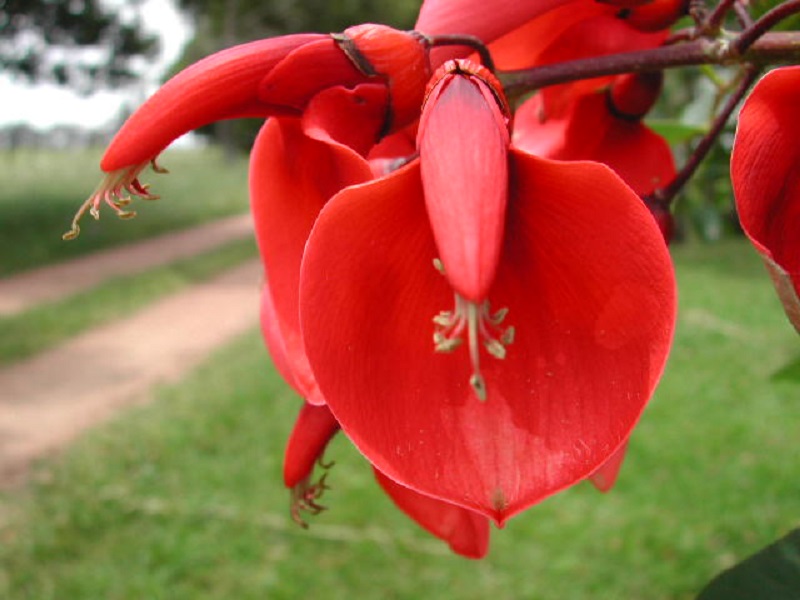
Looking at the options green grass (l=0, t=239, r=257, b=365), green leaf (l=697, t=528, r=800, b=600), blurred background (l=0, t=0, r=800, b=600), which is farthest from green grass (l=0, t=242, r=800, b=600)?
green leaf (l=697, t=528, r=800, b=600)

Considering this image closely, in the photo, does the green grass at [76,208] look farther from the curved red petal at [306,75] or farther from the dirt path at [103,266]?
the curved red petal at [306,75]

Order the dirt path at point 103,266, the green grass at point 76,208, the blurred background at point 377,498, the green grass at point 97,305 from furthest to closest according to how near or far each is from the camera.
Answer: the green grass at point 76,208 < the dirt path at point 103,266 < the green grass at point 97,305 < the blurred background at point 377,498

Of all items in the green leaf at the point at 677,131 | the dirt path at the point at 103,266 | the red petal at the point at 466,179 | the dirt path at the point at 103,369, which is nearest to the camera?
the red petal at the point at 466,179

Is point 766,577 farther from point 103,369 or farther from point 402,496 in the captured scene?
point 103,369

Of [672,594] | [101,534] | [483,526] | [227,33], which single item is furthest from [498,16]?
[227,33]

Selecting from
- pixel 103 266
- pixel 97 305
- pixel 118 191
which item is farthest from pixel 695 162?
pixel 103 266

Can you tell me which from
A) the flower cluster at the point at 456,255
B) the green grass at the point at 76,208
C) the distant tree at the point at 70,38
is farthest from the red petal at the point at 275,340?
the distant tree at the point at 70,38

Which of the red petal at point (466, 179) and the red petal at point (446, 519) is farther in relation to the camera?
the red petal at point (446, 519)
